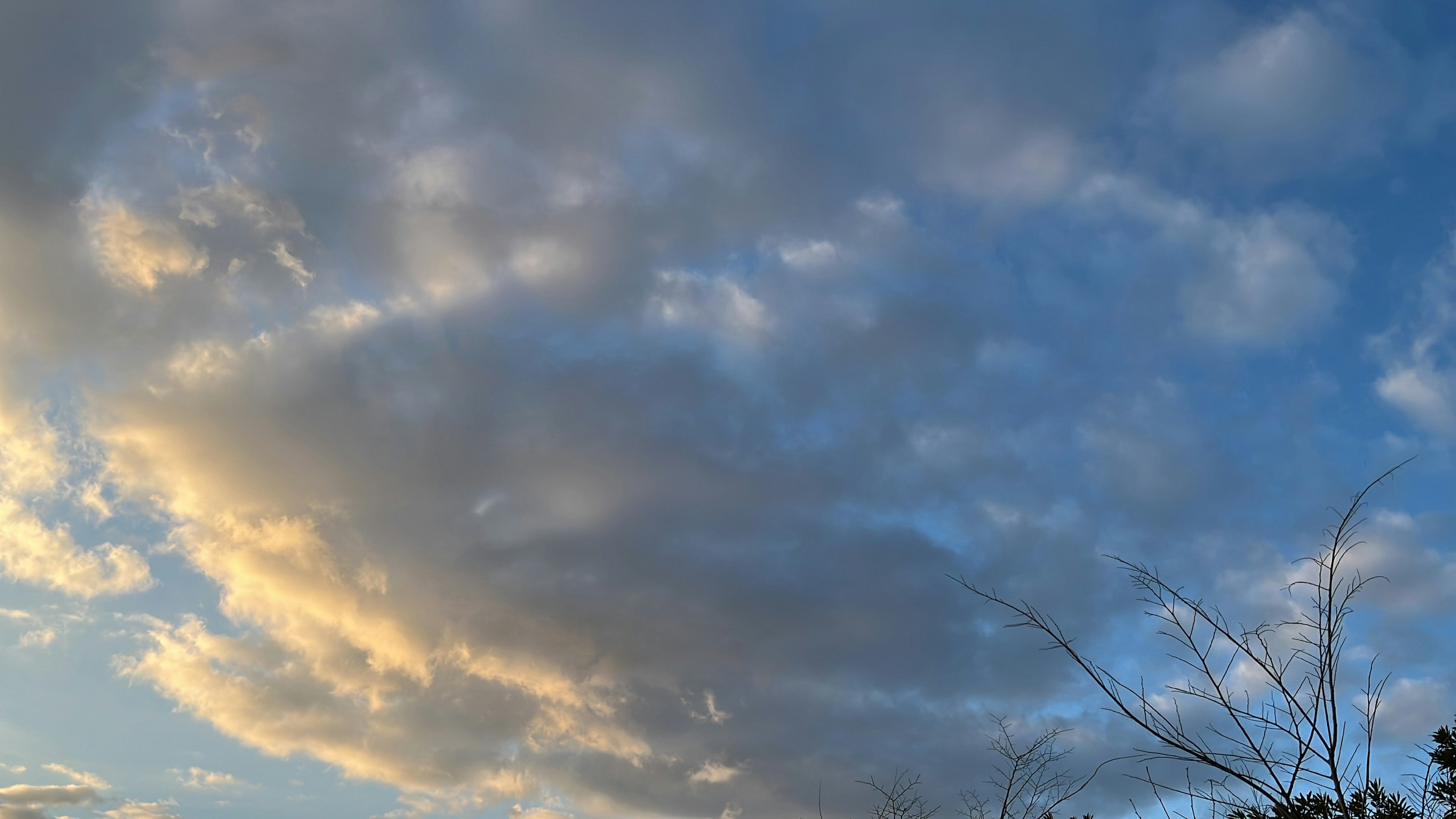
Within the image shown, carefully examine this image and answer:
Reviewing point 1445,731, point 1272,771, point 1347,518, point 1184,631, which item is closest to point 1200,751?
point 1272,771

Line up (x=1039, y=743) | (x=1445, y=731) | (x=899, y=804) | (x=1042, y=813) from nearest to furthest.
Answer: (x=1445, y=731) < (x=1042, y=813) < (x=1039, y=743) < (x=899, y=804)

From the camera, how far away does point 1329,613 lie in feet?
24.6

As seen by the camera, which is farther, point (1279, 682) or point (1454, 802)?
point (1454, 802)

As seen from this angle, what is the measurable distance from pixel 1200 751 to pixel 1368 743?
1506mm

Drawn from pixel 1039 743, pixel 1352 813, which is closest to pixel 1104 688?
pixel 1352 813

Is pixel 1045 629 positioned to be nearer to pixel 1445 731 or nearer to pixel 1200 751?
pixel 1200 751

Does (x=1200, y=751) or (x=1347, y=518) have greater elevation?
(x=1347, y=518)

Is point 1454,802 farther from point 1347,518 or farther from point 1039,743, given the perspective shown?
point 1039,743

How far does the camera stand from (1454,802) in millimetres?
9570

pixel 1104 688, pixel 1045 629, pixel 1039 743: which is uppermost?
pixel 1039 743

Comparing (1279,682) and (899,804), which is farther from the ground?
(899,804)

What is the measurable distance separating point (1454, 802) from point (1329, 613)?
14.2 feet

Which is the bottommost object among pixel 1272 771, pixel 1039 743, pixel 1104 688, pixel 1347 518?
pixel 1272 771

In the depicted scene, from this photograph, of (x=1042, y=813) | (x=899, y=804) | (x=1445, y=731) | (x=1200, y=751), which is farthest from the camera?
(x=899, y=804)
